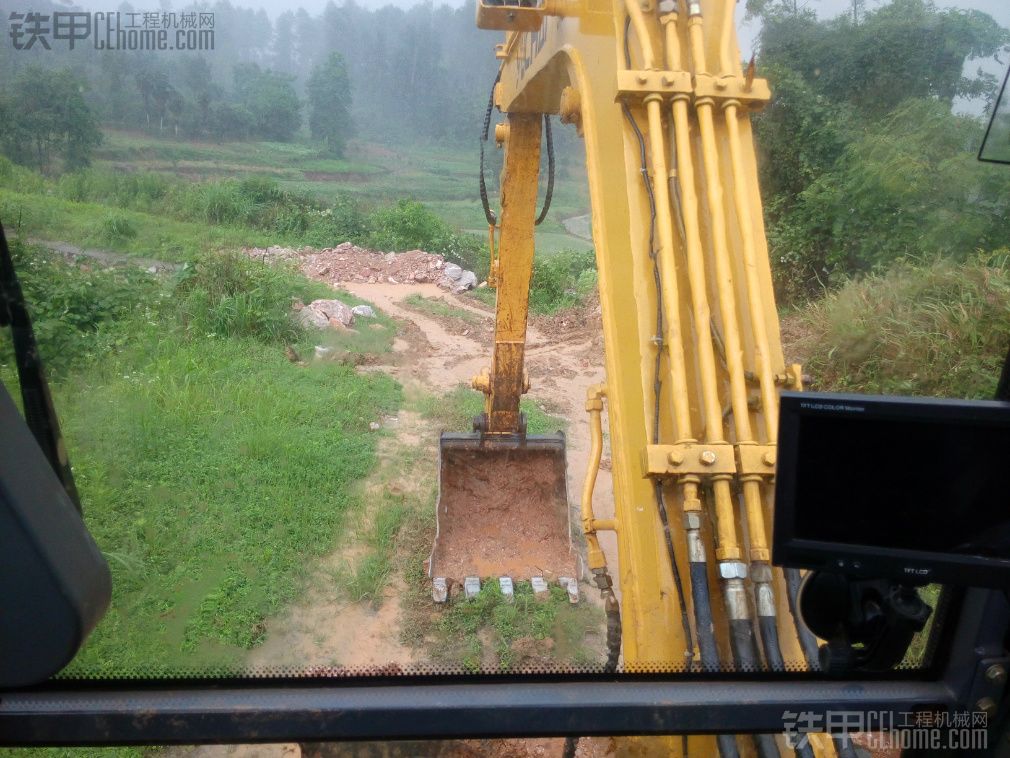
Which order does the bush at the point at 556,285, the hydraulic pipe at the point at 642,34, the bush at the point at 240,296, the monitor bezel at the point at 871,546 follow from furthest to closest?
the bush at the point at 556,285
the bush at the point at 240,296
the hydraulic pipe at the point at 642,34
the monitor bezel at the point at 871,546

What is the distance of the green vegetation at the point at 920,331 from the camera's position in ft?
5.08

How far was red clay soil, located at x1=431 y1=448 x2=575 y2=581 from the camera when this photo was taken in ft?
14.1

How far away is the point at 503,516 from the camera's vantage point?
4.58m

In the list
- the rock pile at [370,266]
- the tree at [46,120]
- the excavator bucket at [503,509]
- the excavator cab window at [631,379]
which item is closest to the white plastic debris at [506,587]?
the excavator bucket at [503,509]

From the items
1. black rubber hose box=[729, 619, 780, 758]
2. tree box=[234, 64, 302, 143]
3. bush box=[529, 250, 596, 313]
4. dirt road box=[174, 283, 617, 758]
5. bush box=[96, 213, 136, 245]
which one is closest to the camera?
black rubber hose box=[729, 619, 780, 758]

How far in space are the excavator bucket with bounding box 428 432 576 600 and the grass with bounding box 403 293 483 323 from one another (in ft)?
18.6

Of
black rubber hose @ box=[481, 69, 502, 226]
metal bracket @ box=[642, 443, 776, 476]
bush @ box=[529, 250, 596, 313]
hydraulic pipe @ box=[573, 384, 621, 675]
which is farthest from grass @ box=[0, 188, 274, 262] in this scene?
bush @ box=[529, 250, 596, 313]

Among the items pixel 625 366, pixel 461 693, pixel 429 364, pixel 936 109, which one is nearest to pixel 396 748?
pixel 461 693

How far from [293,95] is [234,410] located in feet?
10.7

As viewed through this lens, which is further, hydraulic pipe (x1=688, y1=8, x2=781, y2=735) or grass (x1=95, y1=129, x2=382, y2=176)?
grass (x1=95, y1=129, x2=382, y2=176)

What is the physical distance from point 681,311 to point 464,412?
505cm

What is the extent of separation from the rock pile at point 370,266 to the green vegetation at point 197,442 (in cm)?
22

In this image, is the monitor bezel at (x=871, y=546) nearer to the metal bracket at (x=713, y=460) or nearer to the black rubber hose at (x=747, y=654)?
the black rubber hose at (x=747, y=654)

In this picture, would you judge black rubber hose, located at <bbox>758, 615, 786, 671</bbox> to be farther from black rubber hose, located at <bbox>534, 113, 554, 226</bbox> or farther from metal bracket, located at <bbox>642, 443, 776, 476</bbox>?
black rubber hose, located at <bbox>534, 113, 554, 226</bbox>
